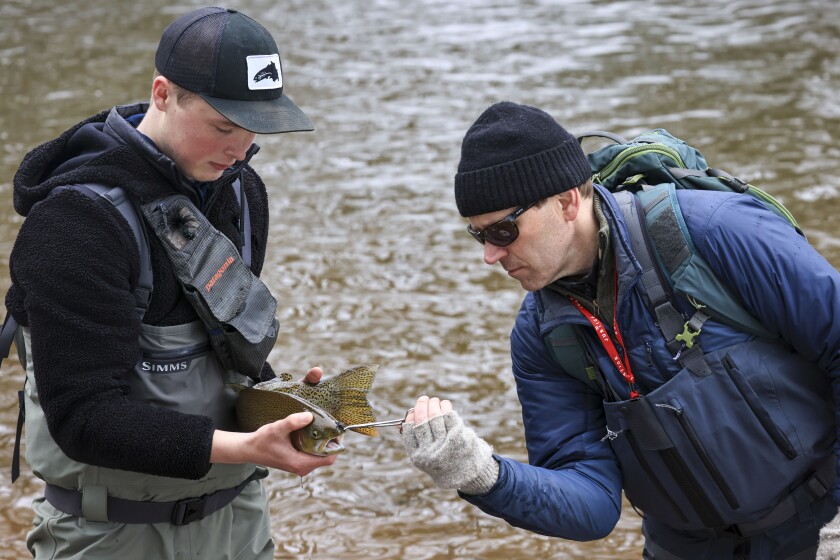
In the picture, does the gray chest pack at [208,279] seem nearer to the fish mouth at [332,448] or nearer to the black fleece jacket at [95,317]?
the black fleece jacket at [95,317]

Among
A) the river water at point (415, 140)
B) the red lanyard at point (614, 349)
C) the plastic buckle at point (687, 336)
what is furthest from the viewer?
the river water at point (415, 140)

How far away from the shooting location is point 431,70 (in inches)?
565

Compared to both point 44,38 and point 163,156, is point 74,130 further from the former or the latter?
point 44,38

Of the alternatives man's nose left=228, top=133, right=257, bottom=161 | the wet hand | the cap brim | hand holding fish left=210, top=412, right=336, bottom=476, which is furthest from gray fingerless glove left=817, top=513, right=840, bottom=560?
man's nose left=228, top=133, right=257, bottom=161

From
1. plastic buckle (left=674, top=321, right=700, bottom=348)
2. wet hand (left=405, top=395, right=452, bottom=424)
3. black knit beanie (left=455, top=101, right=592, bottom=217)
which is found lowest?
wet hand (left=405, top=395, right=452, bottom=424)

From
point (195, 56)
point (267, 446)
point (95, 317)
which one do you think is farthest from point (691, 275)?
point (95, 317)

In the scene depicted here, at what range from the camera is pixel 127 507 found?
3113mm

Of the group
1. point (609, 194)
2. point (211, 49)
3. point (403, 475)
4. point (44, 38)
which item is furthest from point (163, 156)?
point (44, 38)

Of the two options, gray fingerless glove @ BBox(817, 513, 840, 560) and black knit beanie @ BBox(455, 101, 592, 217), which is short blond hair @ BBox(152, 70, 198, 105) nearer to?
black knit beanie @ BBox(455, 101, 592, 217)

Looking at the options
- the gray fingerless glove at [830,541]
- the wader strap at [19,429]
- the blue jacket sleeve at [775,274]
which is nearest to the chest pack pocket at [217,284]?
the wader strap at [19,429]

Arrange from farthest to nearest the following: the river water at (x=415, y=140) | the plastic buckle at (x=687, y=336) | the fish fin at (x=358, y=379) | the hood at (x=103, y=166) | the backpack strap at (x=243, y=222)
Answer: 1. the river water at (x=415, y=140)
2. the backpack strap at (x=243, y=222)
3. the fish fin at (x=358, y=379)
4. the plastic buckle at (x=687, y=336)
5. the hood at (x=103, y=166)

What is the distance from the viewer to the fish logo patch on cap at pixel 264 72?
297 cm

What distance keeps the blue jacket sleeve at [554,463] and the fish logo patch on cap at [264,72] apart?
1005 millimetres

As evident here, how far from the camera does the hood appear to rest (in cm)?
289
